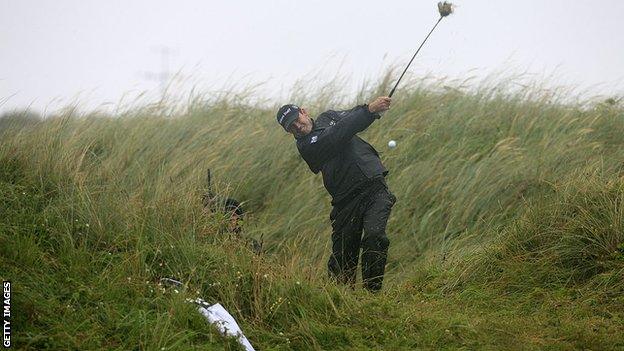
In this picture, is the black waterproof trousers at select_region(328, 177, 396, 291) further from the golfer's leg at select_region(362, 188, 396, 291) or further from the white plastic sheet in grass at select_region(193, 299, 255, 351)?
the white plastic sheet in grass at select_region(193, 299, 255, 351)

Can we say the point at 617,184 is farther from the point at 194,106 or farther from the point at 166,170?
the point at 194,106

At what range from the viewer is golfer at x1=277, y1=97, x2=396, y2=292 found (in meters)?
8.02

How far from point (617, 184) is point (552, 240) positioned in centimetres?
81

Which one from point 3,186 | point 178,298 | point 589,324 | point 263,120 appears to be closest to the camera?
point 178,298

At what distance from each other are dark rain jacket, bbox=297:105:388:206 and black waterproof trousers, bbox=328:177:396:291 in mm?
85

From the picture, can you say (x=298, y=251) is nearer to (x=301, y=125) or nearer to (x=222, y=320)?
(x=301, y=125)

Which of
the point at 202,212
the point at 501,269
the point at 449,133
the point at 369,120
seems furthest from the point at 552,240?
the point at 449,133

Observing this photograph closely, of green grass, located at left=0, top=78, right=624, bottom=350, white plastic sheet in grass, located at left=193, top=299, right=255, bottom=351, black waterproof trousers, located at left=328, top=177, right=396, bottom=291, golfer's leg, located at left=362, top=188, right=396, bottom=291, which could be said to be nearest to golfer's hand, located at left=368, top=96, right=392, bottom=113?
black waterproof trousers, located at left=328, top=177, right=396, bottom=291

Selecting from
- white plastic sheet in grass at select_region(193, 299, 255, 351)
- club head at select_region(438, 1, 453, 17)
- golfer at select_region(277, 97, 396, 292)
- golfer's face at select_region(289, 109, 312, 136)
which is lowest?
white plastic sheet in grass at select_region(193, 299, 255, 351)

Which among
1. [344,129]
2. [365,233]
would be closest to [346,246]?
[365,233]

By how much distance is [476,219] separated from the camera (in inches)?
421

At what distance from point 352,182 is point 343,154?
10.6 inches

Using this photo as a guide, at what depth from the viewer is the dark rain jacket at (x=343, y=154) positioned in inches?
319

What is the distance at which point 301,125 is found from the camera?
8453mm
